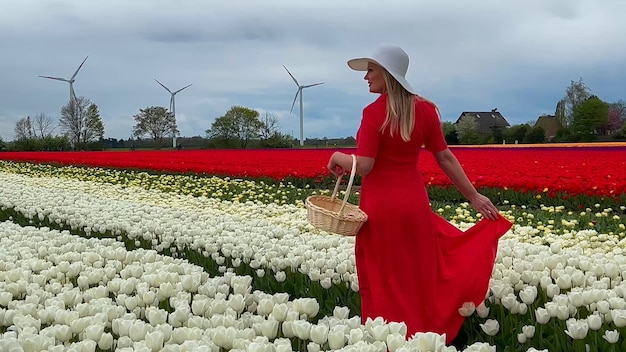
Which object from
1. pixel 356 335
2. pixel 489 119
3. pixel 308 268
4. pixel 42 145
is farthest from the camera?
pixel 489 119

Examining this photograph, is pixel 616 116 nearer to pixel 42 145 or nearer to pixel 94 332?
pixel 42 145

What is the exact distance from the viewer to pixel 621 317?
127 inches

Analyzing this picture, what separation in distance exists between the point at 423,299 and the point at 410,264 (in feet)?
0.77

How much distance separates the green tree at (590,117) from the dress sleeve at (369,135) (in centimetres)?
5320

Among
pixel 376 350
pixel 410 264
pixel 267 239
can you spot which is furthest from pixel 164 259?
pixel 376 350

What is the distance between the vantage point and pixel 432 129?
4.00 metres

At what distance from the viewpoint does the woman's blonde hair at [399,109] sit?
12.2 feet

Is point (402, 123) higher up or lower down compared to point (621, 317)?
higher up

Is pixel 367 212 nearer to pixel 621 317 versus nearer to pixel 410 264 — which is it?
pixel 410 264

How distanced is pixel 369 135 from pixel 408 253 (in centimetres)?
79

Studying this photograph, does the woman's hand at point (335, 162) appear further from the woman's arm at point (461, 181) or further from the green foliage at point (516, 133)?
the green foliage at point (516, 133)

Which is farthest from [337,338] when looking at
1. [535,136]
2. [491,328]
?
[535,136]

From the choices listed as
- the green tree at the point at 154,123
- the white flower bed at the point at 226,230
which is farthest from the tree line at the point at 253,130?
the white flower bed at the point at 226,230

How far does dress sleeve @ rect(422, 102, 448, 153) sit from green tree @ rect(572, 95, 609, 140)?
52734mm
